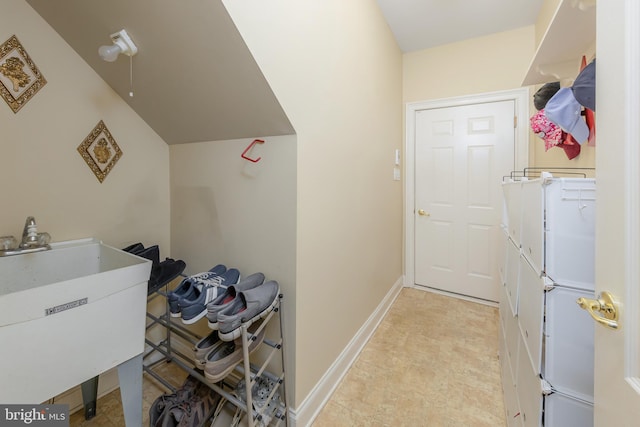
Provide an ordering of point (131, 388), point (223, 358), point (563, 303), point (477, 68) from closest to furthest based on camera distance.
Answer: point (563, 303) → point (131, 388) → point (223, 358) → point (477, 68)

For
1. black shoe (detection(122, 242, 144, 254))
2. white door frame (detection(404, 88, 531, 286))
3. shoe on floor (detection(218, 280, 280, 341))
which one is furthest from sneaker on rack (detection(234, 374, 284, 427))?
white door frame (detection(404, 88, 531, 286))

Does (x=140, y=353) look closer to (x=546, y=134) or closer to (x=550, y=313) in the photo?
(x=550, y=313)

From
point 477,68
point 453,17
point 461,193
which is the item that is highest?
point 453,17

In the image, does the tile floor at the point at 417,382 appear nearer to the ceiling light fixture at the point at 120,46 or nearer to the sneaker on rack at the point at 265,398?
the sneaker on rack at the point at 265,398

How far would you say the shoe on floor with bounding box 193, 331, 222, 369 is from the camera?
1.13m

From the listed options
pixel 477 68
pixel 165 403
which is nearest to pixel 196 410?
pixel 165 403

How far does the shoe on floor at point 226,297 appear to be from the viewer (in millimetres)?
1071

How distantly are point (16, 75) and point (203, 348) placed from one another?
1.45 meters

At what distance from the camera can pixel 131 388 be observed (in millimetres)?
1034

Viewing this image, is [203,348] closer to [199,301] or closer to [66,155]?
[199,301]

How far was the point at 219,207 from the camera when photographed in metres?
1.58

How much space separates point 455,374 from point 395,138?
2.11 m

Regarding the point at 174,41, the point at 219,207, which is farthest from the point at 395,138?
the point at 174,41

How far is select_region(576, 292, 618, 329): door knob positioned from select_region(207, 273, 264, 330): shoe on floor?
1.10 m
